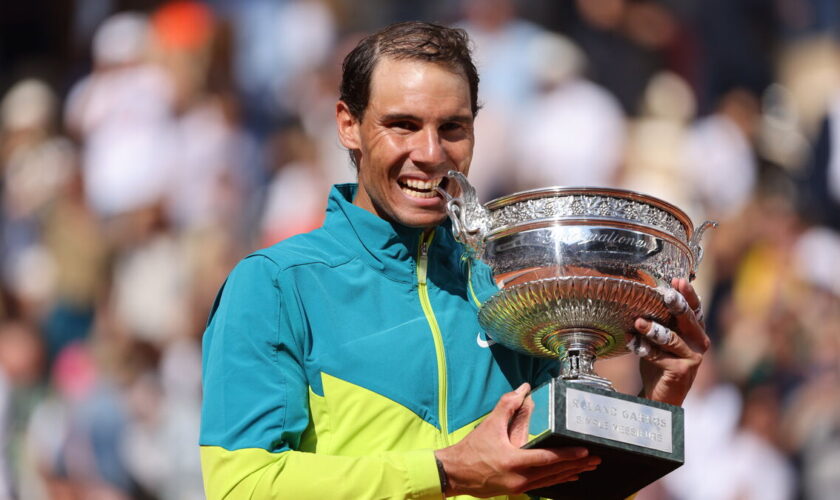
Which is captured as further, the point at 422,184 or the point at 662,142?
the point at 662,142

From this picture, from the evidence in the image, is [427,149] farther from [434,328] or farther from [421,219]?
[434,328]

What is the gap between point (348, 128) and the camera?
259 centimetres

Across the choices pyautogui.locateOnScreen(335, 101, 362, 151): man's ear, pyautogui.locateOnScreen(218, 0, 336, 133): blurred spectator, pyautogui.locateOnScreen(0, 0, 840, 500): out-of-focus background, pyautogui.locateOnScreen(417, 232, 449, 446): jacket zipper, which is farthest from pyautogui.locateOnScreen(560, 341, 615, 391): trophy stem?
pyautogui.locateOnScreen(218, 0, 336, 133): blurred spectator

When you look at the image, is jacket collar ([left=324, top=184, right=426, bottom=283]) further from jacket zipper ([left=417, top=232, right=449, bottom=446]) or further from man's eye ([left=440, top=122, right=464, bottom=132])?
man's eye ([left=440, top=122, right=464, bottom=132])

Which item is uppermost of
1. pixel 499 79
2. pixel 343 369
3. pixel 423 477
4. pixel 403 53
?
pixel 499 79

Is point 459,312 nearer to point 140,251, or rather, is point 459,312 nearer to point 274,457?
point 274,457

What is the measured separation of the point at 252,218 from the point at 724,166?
2.80 m

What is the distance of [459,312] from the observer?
2.44 meters

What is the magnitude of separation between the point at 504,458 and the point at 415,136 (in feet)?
2.32

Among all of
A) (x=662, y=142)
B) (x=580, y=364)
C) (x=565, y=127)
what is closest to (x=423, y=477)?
(x=580, y=364)

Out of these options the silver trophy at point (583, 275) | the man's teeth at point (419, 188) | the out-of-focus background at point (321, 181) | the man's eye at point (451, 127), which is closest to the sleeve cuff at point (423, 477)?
the silver trophy at point (583, 275)

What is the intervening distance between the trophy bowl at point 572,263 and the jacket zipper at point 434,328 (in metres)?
0.09

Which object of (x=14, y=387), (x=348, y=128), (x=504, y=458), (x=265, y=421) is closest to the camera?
(x=504, y=458)

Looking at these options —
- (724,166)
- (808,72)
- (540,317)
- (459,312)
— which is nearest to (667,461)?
(540,317)
